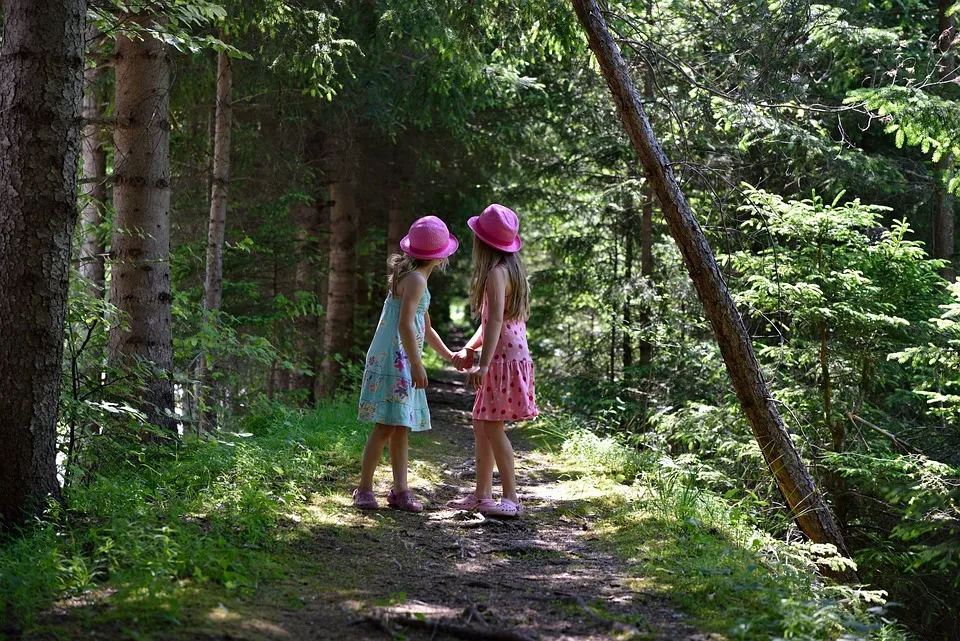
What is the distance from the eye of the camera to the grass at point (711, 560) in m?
4.06

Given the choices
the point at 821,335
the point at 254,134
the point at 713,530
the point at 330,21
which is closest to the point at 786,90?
the point at 821,335

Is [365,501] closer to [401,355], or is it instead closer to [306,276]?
[401,355]

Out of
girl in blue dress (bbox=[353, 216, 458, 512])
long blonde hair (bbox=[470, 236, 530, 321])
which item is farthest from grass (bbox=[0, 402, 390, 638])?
long blonde hair (bbox=[470, 236, 530, 321])

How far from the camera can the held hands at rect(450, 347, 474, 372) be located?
246 inches

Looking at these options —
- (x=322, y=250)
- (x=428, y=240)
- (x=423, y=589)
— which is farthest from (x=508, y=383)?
(x=322, y=250)

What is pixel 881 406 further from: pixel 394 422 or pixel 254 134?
pixel 254 134

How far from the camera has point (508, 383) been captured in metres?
6.21

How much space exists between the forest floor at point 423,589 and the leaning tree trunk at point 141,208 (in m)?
2.00

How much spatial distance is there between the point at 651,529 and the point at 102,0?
5.81m

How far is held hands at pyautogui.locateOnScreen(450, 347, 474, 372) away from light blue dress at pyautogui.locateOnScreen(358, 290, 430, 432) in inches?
12.1

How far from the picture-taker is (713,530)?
19.4 ft

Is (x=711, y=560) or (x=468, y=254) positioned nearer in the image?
(x=711, y=560)

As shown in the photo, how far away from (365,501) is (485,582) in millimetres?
1763

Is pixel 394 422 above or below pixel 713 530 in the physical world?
above
